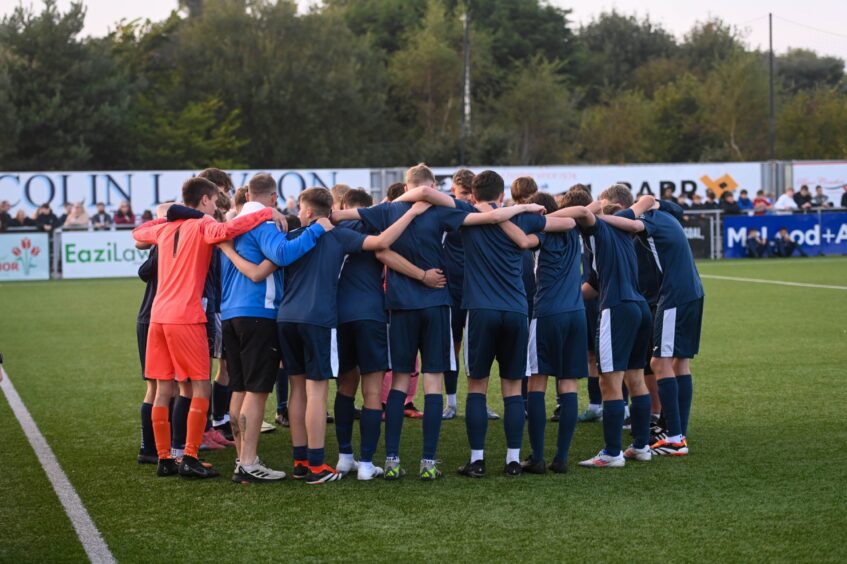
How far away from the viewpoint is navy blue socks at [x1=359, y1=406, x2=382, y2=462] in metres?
7.29

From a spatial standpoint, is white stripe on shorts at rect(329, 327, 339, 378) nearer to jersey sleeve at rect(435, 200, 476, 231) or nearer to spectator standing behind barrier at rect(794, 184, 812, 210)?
jersey sleeve at rect(435, 200, 476, 231)

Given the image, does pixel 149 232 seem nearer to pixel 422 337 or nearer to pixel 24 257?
pixel 422 337

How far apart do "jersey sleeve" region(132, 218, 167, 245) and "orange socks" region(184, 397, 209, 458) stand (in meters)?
1.14

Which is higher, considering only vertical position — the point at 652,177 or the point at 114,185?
the point at 652,177

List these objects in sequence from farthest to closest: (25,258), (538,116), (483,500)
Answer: (538,116) < (25,258) < (483,500)

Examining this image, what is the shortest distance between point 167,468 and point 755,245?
25898mm

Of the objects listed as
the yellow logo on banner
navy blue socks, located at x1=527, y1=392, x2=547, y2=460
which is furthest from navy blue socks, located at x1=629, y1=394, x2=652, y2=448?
the yellow logo on banner

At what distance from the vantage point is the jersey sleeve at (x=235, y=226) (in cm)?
714

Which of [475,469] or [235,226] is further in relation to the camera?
[475,469]

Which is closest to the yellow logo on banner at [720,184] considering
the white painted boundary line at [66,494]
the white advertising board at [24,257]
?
the white advertising board at [24,257]

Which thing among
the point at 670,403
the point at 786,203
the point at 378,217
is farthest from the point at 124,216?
the point at 670,403

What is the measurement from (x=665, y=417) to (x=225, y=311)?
3.23 m

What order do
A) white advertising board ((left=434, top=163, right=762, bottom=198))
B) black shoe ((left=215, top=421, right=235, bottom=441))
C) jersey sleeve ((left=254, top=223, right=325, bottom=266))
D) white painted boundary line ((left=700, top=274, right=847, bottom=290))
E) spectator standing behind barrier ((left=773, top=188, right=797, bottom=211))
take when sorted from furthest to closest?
white advertising board ((left=434, top=163, right=762, bottom=198)), spectator standing behind barrier ((left=773, top=188, right=797, bottom=211)), white painted boundary line ((left=700, top=274, right=847, bottom=290)), black shoe ((left=215, top=421, right=235, bottom=441)), jersey sleeve ((left=254, top=223, right=325, bottom=266))

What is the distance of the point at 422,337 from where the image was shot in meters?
7.33
